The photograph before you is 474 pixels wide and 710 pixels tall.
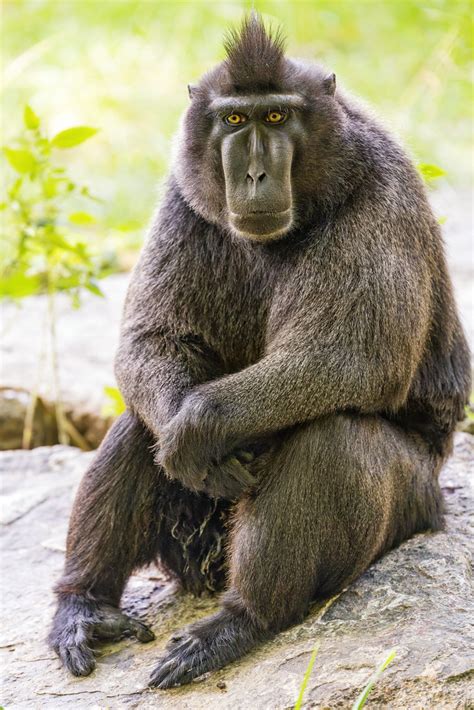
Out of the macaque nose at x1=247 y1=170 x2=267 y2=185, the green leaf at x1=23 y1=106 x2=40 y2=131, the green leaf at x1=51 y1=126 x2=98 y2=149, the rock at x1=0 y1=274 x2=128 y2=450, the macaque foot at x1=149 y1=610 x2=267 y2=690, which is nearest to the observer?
the macaque foot at x1=149 y1=610 x2=267 y2=690

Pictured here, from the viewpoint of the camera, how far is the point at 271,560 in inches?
133

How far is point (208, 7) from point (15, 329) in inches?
190

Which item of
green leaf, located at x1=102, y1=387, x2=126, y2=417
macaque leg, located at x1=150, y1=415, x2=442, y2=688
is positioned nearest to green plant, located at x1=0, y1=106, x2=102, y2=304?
green leaf, located at x1=102, y1=387, x2=126, y2=417

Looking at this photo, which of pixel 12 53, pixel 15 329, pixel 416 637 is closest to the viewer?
pixel 416 637

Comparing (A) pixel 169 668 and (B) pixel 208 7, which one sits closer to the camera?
(A) pixel 169 668

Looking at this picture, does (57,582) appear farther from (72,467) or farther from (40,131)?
(40,131)

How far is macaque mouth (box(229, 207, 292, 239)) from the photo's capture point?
11.5 ft

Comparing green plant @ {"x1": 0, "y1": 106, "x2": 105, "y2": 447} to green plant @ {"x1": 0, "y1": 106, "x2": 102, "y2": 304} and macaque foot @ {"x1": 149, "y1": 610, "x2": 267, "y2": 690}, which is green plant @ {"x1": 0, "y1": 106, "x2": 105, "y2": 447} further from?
macaque foot @ {"x1": 149, "y1": 610, "x2": 267, "y2": 690}

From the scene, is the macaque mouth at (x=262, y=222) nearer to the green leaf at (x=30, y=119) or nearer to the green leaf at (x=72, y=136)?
the green leaf at (x=72, y=136)

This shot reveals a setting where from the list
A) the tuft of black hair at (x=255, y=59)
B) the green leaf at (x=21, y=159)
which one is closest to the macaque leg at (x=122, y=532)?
the tuft of black hair at (x=255, y=59)

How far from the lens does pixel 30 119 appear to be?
487 centimetres

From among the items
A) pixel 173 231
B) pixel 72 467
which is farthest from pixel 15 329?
pixel 173 231

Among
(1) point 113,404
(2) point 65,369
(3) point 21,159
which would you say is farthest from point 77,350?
(3) point 21,159

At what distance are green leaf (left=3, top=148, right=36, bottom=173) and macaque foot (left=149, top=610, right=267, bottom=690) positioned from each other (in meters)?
2.62
